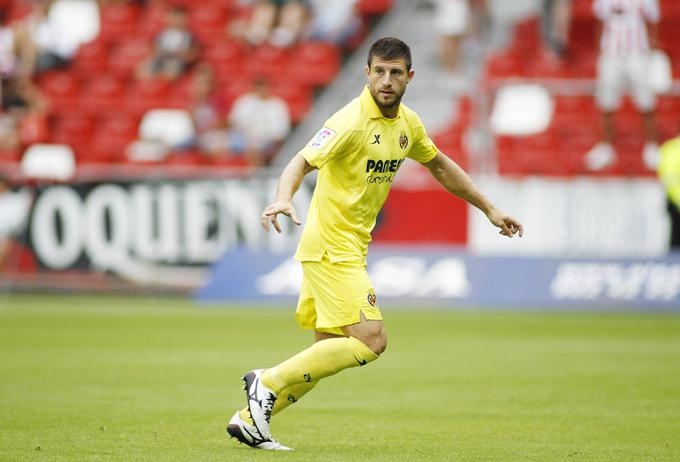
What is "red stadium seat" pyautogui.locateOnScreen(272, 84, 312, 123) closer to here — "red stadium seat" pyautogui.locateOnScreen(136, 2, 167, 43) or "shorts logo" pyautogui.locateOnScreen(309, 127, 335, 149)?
"red stadium seat" pyautogui.locateOnScreen(136, 2, 167, 43)

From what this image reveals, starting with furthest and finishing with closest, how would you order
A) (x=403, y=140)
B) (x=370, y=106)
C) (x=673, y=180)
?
(x=673, y=180) → (x=403, y=140) → (x=370, y=106)

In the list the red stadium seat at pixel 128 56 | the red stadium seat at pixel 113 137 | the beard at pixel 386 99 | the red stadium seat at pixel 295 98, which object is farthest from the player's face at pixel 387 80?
the red stadium seat at pixel 128 56

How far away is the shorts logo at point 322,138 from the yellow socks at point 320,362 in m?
1.12

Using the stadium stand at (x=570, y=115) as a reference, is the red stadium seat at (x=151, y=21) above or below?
above

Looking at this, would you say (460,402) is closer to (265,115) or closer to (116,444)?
(116,444)

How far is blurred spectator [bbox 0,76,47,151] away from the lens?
22.6 m

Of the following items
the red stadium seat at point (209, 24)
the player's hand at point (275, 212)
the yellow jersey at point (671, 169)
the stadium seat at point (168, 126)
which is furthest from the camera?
the red stadium seat at point (209, 24)

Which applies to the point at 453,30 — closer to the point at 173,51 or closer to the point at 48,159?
the point at 173,51

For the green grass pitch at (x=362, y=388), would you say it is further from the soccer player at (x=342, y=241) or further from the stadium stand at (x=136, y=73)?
the stadium stand at (x=136, y=73)

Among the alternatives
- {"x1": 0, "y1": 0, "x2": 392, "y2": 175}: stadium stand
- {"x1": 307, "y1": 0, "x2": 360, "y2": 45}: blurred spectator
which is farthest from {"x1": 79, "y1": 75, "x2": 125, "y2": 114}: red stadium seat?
{"x1": 307, "y1": 0, "x2": 360, "y2": 45}: blurred spectator

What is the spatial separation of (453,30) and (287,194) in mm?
16927

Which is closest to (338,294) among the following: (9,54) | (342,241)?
(342,241)

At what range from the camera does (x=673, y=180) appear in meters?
19.3

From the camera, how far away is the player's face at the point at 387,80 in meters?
7.43
